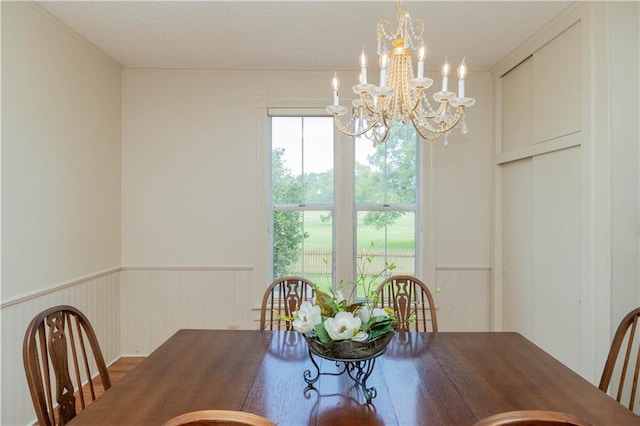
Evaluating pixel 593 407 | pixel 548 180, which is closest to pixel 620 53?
pixel 548 180

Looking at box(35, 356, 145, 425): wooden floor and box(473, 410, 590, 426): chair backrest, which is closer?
box(473, 410, 590, 426): chair backrest

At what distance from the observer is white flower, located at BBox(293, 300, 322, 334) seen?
1328 mm

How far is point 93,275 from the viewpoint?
288cm

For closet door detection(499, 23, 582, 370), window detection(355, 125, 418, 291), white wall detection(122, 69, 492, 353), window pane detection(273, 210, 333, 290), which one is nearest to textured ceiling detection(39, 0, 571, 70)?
white wall detection(122, 69, 492, 353)

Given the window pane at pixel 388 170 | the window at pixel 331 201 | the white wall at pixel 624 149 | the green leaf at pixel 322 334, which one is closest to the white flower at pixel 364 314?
the green leaf at pixel 322 334

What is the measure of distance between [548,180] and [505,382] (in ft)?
5.60

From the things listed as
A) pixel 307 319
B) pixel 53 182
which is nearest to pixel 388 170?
pixel 307 319

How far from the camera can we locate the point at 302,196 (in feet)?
11.2

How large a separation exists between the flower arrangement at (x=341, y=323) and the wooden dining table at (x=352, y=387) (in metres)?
0.19

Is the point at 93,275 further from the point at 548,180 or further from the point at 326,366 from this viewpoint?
the point at 548,180

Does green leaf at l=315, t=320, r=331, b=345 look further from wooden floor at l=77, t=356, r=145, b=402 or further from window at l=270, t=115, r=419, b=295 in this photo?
wooden floor at l=77, t=356, r=145, b=402

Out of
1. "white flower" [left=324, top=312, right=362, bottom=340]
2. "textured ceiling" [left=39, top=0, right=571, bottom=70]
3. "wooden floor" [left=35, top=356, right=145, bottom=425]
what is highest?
"textured ceiling" [left=39, top=0, right=571, bottom=70]

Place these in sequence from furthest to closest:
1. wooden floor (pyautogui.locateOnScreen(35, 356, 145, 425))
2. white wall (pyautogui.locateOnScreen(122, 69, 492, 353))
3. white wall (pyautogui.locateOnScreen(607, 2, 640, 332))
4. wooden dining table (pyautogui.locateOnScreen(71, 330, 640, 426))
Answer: white wall (pyautogui.locateOnScreen(122, 69, 492, 353)), wooden floor (pyautogui.locateOnScreen(35, 356, 145, 425)), white wall (pyautogui.locateOnScreen(607, 2, 640, 332)), wooden dining table (pyautogui.locateOnScreen(71, 330, 640, 426))

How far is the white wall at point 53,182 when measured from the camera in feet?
6.96
